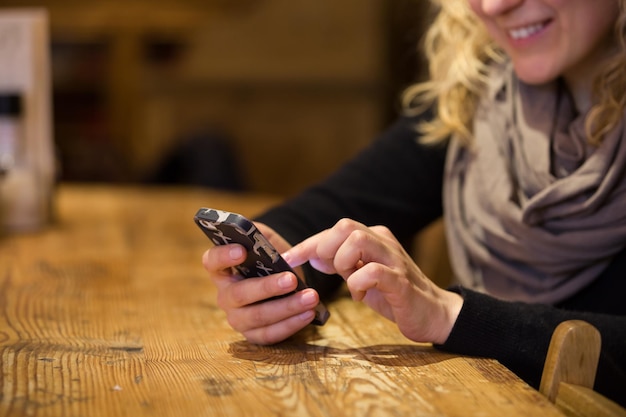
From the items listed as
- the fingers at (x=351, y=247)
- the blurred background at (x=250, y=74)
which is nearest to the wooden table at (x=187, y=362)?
the fingers at (x=351, y=247)

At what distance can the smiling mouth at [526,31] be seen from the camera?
1.16 m

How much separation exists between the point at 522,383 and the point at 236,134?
3796 millimetres

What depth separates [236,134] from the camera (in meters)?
4.52

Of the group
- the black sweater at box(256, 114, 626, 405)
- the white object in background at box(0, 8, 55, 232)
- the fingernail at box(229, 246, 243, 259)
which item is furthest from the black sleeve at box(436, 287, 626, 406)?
the white object in background at box(0, 8, 55, 232)

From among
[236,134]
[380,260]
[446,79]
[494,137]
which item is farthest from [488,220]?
[236,134]

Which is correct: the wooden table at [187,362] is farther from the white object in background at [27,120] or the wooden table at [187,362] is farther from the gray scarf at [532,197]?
the white object in background at [27,120]

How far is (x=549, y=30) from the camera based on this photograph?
115 centimetres

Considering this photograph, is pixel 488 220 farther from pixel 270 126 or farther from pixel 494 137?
pixel 270 126

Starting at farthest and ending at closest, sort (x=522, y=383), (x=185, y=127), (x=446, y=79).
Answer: (x=185, y=127)
(x=446, y=79)
(x=522, y=383)

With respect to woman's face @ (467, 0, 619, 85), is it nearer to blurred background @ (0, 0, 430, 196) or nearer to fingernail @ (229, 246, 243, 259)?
fingernail @ (229, 246, 243, 259)

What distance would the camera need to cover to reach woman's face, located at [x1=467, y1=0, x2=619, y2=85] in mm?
1138

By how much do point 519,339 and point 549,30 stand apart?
17.7 inches

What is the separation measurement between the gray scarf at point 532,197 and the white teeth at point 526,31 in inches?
4.6

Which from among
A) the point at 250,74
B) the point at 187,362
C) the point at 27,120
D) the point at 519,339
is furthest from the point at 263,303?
the point at 250,74
